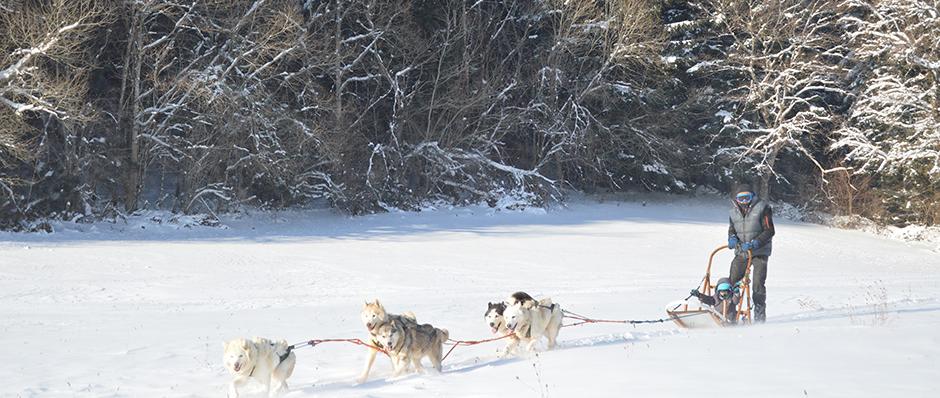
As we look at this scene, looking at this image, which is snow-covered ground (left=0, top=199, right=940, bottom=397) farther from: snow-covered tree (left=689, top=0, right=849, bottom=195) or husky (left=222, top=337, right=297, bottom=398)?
snow-covered tree (left=689, top=0, right=849, bottom=195)

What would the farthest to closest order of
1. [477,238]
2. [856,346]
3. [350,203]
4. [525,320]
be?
[350,203] → [477,238] → [525,320] → [856,346]

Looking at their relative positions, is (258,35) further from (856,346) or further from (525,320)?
(856,346)

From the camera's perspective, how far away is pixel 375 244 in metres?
22.8

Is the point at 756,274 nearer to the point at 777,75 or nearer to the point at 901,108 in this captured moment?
the point at 901,108

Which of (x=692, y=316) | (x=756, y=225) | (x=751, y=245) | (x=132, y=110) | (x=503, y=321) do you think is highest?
(x=132, y=110)

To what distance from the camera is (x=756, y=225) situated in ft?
34.7

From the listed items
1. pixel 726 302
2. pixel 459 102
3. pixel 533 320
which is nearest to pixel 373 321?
pixel 533 320

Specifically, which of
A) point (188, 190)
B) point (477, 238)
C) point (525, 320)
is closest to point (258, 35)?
point (188, 190)

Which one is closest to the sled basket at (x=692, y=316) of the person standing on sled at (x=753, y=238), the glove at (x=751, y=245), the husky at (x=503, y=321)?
the person standing on sled at (x=753, y=238)

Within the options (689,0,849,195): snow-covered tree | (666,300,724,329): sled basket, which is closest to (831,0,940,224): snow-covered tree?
(689,0,849,195): snow-covered tree

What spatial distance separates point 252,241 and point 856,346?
57.5 ft

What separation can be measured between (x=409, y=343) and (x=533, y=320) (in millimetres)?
1530

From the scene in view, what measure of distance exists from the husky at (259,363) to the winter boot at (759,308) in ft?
20.5

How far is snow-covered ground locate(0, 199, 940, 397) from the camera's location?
7.07m
